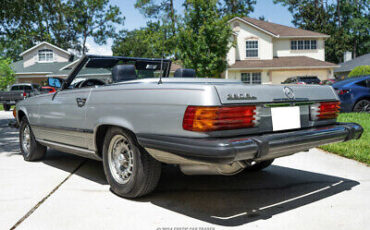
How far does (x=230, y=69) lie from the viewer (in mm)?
29812

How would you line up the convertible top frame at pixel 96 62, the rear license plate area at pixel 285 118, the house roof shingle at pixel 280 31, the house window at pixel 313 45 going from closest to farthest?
the rear license plate area at pixel 285 118, the convertible top frame at pixel 96 62, the house roof shingle at pixel 280 31, the house window at pixel 313 45

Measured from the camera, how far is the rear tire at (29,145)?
227 inches

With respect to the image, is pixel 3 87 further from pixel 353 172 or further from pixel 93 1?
pixel 353 172

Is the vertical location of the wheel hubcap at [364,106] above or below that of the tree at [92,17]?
below

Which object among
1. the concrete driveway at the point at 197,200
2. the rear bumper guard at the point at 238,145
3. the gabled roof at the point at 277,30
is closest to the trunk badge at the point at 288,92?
the rear bumper guard at the point at 238,145

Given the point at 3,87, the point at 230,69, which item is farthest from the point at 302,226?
the point at 3,87

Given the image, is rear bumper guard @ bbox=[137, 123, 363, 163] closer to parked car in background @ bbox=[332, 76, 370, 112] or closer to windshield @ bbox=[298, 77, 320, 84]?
parked car in background @ bbox=[332, 76, 370, 112]

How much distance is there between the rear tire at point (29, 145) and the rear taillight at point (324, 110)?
420 cm

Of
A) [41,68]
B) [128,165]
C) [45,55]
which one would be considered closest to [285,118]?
[128,165]

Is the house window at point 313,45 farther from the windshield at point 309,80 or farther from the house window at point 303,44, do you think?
the windshield at point 309,80

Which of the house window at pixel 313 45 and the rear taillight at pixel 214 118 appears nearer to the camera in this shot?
the rear taillight at pixel 214 118

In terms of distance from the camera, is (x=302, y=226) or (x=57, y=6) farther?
(x=57, y=6)

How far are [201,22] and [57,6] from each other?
48.5ft

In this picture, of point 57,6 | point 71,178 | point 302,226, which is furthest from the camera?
point 57,6
